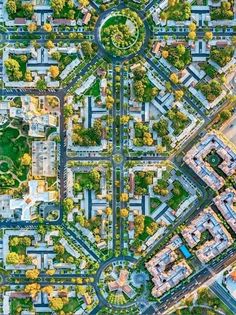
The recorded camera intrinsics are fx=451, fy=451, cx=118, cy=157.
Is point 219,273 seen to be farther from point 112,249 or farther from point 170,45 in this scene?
point 170,45

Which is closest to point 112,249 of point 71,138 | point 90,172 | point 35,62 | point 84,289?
point 84,289

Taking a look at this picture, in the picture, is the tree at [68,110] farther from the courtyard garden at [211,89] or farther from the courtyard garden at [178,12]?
the courtyard garden at [211,89]

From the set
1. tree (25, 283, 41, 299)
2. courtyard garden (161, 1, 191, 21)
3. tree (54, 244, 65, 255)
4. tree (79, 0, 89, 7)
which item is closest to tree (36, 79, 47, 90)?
tree (79, 0, 89, 7)

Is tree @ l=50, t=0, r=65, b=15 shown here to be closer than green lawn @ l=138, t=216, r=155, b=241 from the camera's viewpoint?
Yes

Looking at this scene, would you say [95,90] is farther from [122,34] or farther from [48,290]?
[48,290]

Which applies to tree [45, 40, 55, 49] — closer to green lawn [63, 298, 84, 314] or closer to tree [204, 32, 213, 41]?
tree [204, 32, 213, 41]

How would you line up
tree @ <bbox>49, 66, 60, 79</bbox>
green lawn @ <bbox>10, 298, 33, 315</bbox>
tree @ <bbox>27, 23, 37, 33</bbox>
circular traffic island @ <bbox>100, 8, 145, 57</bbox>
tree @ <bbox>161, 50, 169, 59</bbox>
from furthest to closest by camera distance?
green lawn @ <bbox>10, 298, 33, 315</bbox>, tree @ <bbox>27, 23, 37, 33</bbox>, circular traffic island @ <bbox>100, 8, 145, 57</bbox>, tree @ <bbox>49, 66, 60, 79</bbox>, tree @ <bbox>161, 50, 169, 59</bbox>

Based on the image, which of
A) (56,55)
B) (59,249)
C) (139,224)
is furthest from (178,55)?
(59,249)
